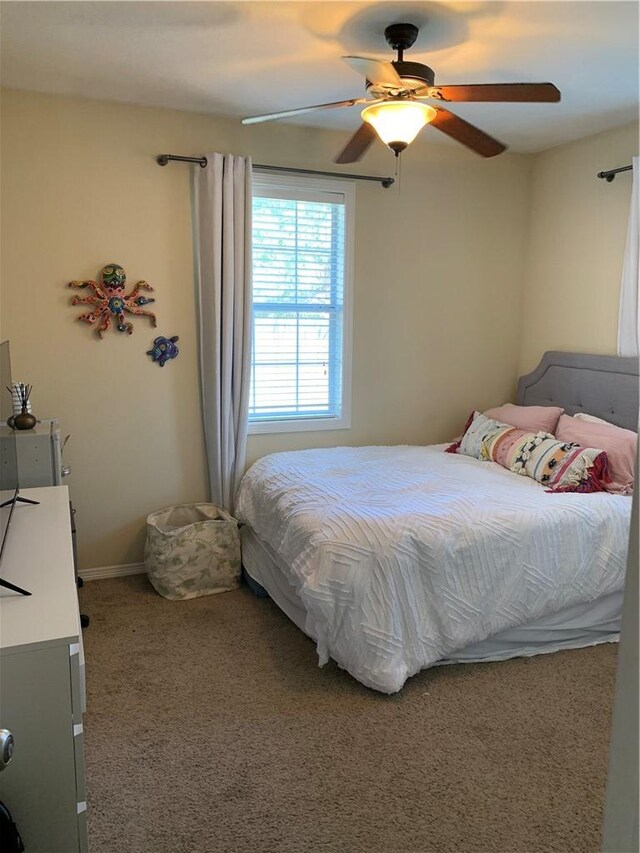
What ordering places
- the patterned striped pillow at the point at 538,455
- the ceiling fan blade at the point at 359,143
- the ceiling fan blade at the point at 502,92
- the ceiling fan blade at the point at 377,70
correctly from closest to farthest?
1. the ceiling fan blade at the point at 377,70
2. the ceiling fan blade at the point at 502,92
3. the ceiling fan blade at the point at 359,143
4. the patterned striped pillow at the point at 538,455

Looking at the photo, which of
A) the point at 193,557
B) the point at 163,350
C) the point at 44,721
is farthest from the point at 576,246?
the point at 44,721

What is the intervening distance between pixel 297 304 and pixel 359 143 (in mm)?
1273

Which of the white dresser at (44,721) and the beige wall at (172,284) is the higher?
the beige wall at (172,284)

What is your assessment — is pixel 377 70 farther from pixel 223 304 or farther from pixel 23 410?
pixel 23 410

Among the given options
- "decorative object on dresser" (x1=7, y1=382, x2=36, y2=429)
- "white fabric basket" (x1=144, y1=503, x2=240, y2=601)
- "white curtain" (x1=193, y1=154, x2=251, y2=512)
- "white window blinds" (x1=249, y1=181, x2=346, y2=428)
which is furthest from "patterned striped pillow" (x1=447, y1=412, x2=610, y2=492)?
"decorative object on dresser" (x1=7, y1=382, x2=36, y2=429)

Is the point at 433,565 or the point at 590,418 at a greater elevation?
the point at 590,418

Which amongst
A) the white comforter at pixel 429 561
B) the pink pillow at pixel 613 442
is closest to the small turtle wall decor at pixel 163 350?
the white comforter at pixel 429 561

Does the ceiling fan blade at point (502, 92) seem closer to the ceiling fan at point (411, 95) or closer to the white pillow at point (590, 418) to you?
the ceiling fan at point (411, 95)

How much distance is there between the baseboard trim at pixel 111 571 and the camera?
11.9 feet

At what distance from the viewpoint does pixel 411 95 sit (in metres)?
2.33

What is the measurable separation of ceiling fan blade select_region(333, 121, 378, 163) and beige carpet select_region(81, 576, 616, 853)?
223 centimetres

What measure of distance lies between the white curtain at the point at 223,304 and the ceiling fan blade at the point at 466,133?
1361 mm

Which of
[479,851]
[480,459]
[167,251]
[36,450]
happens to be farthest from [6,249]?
[479,851]

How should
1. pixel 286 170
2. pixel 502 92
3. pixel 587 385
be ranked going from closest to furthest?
pixel 502 92
pixel 286 170
pixel 587 385
